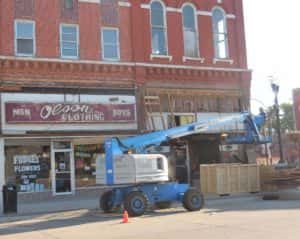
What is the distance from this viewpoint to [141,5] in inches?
1136

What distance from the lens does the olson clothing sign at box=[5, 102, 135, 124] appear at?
24438 mm

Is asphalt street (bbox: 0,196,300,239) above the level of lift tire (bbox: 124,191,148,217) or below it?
below

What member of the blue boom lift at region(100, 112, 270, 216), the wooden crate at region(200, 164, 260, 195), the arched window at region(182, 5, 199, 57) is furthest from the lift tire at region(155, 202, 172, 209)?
the arched window at region(182, 5, 199, 57)

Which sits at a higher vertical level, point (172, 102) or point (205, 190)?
point (172, 102)

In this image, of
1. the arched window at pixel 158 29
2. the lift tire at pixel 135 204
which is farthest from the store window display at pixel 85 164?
the lift tire at pixel 135 204

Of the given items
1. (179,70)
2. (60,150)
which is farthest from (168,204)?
(179,70)

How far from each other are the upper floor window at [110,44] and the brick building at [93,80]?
2.0 inches

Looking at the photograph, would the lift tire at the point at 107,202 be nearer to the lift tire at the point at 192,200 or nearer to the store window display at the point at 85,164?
the lift tire at the point at 192,200

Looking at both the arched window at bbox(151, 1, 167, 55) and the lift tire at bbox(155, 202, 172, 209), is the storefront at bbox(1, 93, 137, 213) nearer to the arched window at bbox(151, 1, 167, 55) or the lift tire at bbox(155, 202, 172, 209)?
the arched window at bbox(151, 1, 167, 55)

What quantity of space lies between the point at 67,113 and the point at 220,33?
35.9ft

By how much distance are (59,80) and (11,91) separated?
2438 mm

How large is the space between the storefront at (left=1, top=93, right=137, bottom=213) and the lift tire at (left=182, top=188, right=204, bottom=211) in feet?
23.5

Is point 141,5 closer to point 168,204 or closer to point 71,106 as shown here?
point 71,106

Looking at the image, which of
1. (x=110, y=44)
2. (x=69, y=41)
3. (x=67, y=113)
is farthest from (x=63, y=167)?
(x=110, y=44)
